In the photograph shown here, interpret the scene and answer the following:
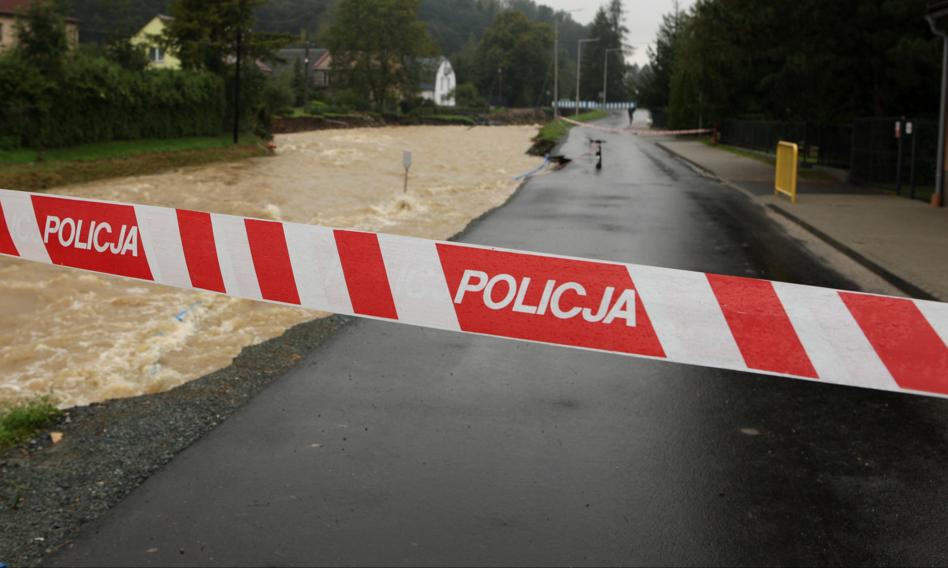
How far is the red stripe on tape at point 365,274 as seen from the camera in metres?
4.78

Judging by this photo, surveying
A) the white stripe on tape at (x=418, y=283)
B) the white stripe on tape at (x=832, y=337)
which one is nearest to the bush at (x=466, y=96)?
the white stripe on tape at (x=418, y=283)

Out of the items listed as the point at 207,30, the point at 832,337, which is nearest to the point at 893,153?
the point at 832,337

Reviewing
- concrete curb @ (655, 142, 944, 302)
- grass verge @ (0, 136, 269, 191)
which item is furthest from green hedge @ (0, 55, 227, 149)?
concrete curb @ (655, 142, 944, 302)

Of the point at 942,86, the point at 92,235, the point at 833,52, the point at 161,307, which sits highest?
the point at 833,52

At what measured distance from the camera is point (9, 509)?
4969 mm

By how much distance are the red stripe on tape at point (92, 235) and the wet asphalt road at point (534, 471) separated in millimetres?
1169

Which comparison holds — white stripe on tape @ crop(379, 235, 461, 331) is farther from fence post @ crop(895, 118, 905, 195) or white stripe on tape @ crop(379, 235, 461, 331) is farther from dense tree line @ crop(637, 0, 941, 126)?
dense tree line @ crop(637, 0, 941, 126)

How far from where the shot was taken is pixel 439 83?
16100 cm

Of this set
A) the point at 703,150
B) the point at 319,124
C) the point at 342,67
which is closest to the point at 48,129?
the point at 703,150

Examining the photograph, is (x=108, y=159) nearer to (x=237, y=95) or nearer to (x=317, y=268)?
(x=237, y=95)

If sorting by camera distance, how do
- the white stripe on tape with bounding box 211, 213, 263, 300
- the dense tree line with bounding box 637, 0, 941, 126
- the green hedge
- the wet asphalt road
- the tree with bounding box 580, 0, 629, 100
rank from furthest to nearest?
the tree with bounding box 580, 0, 629, 100 < the green hedge < the dense tree line with bounding box 637, 0, 941, 126 < the white stripe on tape with bounding box 211, 213, 263, 300 < the wet asphalt road

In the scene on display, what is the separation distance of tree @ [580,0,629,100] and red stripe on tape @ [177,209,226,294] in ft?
584

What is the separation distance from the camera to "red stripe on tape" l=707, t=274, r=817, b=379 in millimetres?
4141

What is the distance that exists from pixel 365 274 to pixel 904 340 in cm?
239
